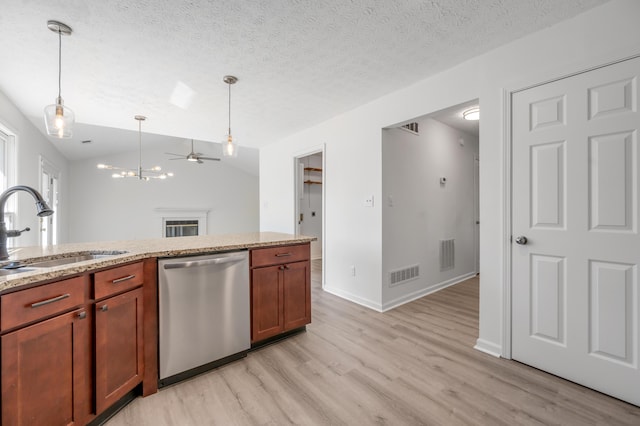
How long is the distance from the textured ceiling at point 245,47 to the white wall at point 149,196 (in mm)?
4055

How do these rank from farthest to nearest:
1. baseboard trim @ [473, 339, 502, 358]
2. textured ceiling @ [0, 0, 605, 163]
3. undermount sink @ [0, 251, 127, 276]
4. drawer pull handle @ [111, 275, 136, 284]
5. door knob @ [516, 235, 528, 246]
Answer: baseboard trim @ [473, 339, 502, 358] < door knob @ [516, 235, 528, 246] < textured ceiling @ [0, 0, 605, 163] < drawer pull handle @ [111, 275, 136, 284] < undermount sink @ [0, 251, 127, 276]

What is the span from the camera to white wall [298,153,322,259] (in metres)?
6.39

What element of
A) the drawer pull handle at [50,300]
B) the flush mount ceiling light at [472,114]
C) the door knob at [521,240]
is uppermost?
the flush mount ceiling light at [472,114]

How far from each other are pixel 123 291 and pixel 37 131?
14.6 ft

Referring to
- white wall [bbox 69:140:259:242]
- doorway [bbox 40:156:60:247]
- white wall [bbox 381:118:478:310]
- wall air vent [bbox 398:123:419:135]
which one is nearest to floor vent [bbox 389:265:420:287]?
white wall [bbox 381:118:478:310]

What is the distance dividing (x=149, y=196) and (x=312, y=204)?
14.9ft

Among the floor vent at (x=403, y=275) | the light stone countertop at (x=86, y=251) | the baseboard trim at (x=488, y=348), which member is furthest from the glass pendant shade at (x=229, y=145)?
the baseboard trim at (x=488, y=348)

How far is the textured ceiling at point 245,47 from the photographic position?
1.74m

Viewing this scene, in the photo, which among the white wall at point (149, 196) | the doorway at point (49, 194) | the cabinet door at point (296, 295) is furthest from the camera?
the white wall at point (149, 196)

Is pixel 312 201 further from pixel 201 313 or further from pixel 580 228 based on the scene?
pixel 580 228

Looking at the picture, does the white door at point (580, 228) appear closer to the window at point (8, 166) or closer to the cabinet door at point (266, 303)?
the cabinet door at point (266, 303)

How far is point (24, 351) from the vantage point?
1.12m

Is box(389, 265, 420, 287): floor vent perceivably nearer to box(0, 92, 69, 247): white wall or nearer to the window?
the window

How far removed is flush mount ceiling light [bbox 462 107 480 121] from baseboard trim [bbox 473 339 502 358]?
8.44 feet
